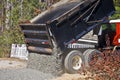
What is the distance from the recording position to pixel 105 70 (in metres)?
6.81

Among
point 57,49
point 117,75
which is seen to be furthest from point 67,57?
point 117,75

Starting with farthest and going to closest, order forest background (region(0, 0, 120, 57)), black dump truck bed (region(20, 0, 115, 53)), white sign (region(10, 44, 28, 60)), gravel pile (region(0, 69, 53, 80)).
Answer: forest background (region(0, 0, 120, 57)), white sign (region(10, 44, 28, 60)), black dump truck bed (region(20, 0, 115, 53)), gravel pile (region(0, 69, 53, 80))

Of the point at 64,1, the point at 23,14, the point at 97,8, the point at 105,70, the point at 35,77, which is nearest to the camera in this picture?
the point at 105,70

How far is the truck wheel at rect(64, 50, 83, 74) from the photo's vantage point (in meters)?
12.8

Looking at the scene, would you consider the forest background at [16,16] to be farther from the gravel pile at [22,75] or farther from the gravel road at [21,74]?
the gravel pile at [22,75]

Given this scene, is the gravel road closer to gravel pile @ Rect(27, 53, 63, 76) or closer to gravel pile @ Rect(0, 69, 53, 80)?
gravel pile @ Rect(0, 69, 53, 80)

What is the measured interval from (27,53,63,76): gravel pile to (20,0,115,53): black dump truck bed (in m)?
0.26

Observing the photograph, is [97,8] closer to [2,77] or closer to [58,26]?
[58,26]

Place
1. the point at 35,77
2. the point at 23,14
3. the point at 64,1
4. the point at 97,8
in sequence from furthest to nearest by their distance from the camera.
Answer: the point at 23,14
the point at 64,1
the point at 97,8
the point at 35,77

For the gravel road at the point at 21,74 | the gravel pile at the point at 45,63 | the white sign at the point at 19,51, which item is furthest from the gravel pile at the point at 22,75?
the white sign at the point at 19,51

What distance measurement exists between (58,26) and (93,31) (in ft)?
8.66

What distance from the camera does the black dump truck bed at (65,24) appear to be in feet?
41.5

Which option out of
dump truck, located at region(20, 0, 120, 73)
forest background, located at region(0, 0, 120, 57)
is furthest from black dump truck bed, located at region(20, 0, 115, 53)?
forest background, located at region(0, 0, 120, 57)

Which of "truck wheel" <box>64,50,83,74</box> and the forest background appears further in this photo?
the forest background
